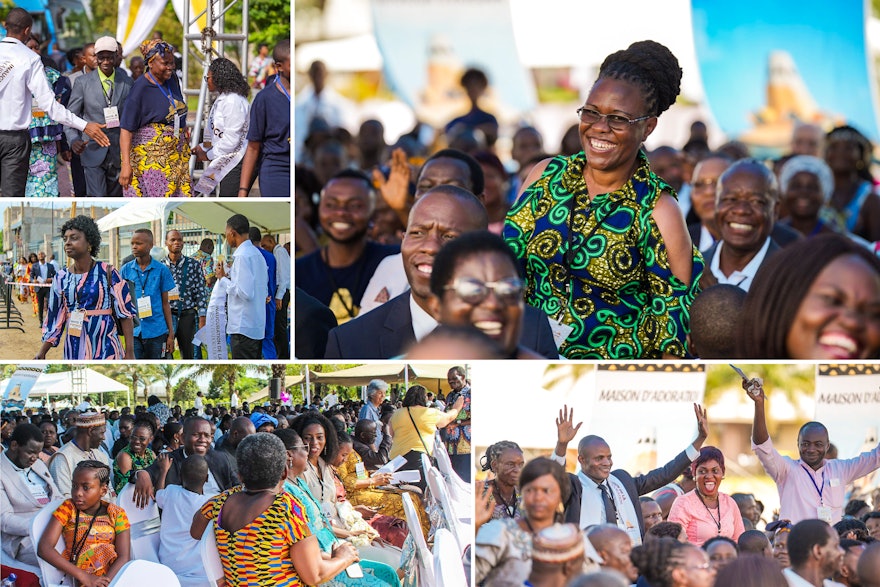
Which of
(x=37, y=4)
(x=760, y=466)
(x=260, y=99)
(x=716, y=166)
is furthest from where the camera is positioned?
(x=37, y=4)

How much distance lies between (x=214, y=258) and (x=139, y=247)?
0.26 metres

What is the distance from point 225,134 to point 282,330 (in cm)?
128

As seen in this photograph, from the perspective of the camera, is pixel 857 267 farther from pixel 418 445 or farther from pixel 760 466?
pixel 418 445

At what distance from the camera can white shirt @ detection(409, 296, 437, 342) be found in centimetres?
316

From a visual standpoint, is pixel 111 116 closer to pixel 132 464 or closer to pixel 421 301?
pixel 132 464

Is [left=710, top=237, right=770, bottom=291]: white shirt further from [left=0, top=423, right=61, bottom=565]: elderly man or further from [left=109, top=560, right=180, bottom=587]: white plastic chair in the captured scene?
[left=0, top=423, right=61, bottom=565]: elderly man

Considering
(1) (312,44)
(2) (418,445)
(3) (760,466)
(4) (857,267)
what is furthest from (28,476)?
(1) (312,44)

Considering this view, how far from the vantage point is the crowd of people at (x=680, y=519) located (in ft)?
10.7

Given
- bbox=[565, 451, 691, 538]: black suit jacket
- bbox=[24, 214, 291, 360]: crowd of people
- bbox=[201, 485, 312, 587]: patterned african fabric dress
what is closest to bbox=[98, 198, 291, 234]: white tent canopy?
bbox=[24, 214, 291, 360]: crowd of people

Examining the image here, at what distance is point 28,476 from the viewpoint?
3398 mm

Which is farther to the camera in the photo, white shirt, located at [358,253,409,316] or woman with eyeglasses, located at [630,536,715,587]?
white shirt, located at [358,253,409,316]

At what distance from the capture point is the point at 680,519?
3338 mm

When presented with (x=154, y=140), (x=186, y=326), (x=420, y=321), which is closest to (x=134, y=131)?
(x=154, y=140)

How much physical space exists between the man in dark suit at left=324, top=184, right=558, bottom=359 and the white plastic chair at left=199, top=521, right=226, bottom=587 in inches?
28.2
